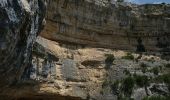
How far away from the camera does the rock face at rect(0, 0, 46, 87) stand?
16609 mm

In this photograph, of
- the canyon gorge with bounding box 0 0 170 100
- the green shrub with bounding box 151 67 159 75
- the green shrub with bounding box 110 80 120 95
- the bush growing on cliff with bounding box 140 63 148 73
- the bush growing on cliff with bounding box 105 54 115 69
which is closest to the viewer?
the canyon gorge with bounding box 0 0 170 100

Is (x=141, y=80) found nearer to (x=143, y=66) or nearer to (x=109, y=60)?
(x=143, y=66)

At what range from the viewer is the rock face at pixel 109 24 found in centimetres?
3141

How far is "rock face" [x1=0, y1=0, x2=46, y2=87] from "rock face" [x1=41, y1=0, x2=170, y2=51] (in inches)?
423

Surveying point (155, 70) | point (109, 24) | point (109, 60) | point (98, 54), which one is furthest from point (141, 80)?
point (109, 24)

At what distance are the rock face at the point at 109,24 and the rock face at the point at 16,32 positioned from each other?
10.7 m

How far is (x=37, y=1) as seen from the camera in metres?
19.3

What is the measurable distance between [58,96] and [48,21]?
566 centimetres

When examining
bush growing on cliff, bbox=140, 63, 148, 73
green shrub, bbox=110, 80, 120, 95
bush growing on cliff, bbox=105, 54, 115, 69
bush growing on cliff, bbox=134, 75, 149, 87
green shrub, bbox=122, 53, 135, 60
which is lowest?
green shrub, bbox=110, 80, 120, 95

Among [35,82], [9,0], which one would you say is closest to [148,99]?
[35,82]

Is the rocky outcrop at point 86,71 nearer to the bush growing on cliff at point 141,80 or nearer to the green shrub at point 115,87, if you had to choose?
the green shrub at point 115,87

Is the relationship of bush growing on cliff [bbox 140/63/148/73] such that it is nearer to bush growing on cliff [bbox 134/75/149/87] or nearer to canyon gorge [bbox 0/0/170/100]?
canyon gorge [bbox 0/0/170/100]

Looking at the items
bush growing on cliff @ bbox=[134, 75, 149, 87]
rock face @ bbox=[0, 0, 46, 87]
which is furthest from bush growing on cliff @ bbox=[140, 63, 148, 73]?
rock face @ bbox=[0, 0, 46, 87]

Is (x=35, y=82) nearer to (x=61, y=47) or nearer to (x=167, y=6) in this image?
(x=61, y=47)
